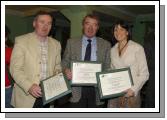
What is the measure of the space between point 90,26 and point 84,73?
18.0 inches

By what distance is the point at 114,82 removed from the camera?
2.30 m

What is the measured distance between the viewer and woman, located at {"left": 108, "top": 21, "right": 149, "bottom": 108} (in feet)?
7.78

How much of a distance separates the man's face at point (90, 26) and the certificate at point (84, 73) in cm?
30

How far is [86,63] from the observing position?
239 cm

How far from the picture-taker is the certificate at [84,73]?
238cm

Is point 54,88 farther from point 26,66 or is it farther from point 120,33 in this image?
point 120,33

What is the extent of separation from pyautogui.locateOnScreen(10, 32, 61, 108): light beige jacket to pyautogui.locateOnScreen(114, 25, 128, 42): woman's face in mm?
623

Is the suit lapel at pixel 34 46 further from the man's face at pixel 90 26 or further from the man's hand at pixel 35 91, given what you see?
the man's face at pixel 90 26

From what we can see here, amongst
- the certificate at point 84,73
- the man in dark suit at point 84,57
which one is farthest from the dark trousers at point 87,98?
the certificate at point 84,73

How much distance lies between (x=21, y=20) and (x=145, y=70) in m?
8.25

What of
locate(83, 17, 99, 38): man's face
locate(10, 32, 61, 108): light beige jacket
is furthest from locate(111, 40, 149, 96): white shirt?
locate(10, 32, 61, 108): light beige jacket

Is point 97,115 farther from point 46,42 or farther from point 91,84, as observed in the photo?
point 46,42

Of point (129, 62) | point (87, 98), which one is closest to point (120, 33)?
point (129, 62)

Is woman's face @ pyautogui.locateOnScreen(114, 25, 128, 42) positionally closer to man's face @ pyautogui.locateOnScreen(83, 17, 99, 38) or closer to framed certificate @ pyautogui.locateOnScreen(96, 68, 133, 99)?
man's face @ pyautogui.locateOnScreen(83, 17, 99, 38)
